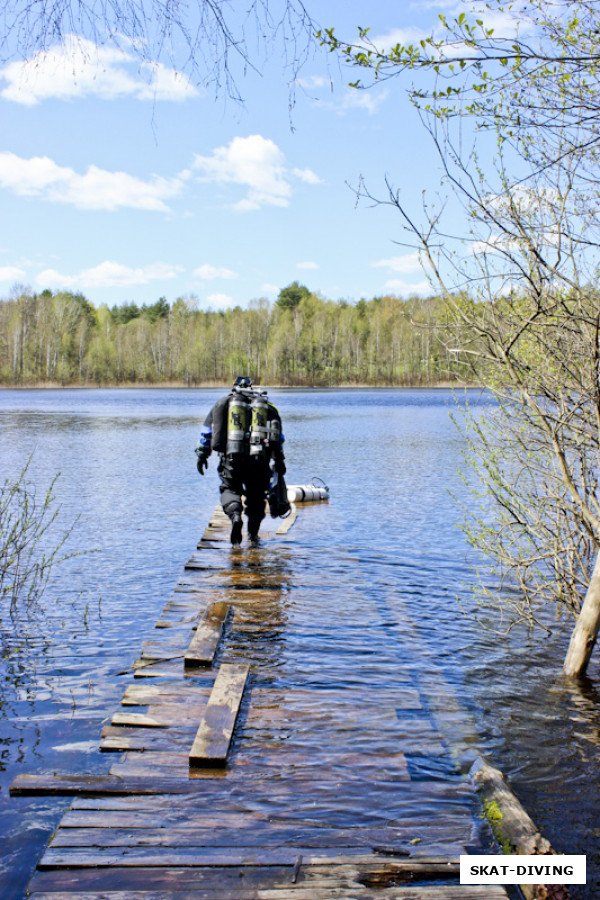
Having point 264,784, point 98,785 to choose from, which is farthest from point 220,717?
point 98,785

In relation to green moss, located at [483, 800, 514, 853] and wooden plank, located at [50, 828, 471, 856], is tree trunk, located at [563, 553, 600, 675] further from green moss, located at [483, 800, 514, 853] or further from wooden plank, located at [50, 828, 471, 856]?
wooden plank, located at [50, 828, 471, 856]

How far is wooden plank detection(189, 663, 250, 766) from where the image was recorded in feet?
14.0

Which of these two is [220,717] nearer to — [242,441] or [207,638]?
[207,638]

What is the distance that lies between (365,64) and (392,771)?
4135mm

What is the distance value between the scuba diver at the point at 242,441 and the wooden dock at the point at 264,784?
8.26 feet

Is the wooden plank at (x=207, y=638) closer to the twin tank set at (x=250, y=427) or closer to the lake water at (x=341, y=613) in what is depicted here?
the lake water at (x=341, y=613)

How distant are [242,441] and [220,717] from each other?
15.5ft

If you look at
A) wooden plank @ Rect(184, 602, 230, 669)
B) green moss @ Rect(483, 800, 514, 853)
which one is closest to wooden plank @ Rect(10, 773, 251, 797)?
green moss @ Rect(483, 800, 514, 853)

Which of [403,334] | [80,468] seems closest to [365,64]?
[80,468]

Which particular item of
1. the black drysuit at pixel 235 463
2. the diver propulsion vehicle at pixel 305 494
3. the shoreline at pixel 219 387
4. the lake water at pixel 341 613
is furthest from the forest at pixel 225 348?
the black drysuit at pixel 235 463

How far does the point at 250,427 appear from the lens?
9203 mm

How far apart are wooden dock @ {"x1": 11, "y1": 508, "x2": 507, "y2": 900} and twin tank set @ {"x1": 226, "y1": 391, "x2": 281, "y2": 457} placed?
2.50 meters

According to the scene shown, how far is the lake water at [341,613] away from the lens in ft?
15.6

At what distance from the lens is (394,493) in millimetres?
18422
